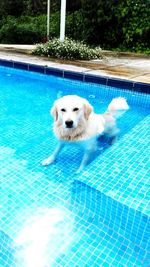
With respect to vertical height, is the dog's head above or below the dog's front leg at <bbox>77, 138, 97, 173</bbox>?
above

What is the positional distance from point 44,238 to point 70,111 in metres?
1.32

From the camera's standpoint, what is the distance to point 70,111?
3043 millimetres

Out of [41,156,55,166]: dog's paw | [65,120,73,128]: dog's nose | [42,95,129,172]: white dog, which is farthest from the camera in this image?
[41,156,55,166]: dog's paw

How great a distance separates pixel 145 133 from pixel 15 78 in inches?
207

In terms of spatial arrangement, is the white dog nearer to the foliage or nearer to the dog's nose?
the dog's nose

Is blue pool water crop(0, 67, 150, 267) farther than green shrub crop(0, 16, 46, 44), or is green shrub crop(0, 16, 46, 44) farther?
green shrub crop(0, 16, 46, 44)

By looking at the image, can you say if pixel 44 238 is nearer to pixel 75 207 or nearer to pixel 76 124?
pixel 75 207

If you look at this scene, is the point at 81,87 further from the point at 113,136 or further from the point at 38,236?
the point at 38,236

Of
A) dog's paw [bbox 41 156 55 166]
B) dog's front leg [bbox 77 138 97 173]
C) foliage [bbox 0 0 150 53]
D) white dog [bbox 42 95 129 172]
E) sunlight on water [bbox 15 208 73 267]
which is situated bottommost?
sunlight on water [bbox 15 208 73 267]

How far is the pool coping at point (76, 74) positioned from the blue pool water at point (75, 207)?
2175mm

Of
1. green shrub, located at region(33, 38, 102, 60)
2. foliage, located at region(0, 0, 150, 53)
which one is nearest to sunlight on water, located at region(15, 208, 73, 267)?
green shrub, located at region(33, 38, 102, 60)

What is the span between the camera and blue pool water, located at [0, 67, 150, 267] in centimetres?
221

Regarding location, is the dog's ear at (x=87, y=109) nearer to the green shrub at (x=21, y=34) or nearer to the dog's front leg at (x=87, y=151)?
the dog's front leg at (x=87, y=151)

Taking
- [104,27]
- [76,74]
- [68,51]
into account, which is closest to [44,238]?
[76,74]
